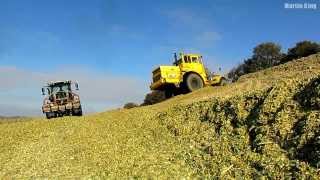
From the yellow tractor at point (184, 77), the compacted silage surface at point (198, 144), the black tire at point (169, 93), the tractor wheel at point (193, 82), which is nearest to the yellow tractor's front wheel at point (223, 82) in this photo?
the yellow tractor at point (184, 77)

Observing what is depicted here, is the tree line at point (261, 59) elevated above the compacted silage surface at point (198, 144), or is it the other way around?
the tree line at point (261, 59)

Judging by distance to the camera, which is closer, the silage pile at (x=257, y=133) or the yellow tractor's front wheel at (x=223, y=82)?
the silage pile at (x=257, y=133)

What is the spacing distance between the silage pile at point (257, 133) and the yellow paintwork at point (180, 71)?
16.4 m

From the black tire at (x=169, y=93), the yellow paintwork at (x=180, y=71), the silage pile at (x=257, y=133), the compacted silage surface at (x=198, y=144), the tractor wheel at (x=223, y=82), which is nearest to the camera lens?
the silage pile at (x=257, y=133)

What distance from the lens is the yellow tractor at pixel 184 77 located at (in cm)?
3528

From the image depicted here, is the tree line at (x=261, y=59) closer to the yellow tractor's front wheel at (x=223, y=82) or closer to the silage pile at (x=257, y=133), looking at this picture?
the yellow tractor's front wheel at (x=223, y=82)

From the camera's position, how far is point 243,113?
621 inches

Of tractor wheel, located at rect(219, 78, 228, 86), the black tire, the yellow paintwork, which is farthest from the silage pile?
the black tire

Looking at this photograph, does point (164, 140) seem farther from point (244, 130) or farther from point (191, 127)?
point (244, 130)

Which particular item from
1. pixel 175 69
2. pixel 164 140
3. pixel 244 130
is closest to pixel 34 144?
pixel 164 140

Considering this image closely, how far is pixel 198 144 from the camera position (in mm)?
14992

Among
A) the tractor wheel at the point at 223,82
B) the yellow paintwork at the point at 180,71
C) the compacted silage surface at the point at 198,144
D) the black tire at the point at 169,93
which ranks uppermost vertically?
the yellow paintwork at the point at 180,71

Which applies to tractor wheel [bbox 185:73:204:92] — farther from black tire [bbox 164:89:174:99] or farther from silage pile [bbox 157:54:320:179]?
silage pile [bbox 157:54:320:179]

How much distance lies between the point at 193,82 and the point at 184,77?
2.23 ft
